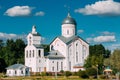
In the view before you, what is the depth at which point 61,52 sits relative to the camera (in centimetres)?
10556

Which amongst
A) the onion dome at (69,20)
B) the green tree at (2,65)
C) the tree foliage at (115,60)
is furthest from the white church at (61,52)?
the tree foliage at (115,60)

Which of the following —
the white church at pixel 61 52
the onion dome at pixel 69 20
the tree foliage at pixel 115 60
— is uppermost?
the onion dome at pixel 69 20

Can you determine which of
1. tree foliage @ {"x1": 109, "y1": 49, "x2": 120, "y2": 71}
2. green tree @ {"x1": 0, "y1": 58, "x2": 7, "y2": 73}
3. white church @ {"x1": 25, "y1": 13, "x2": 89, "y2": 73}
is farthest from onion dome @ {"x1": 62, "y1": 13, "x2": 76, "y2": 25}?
tree foliage @ {"x1": 109, "y1": 49, "x2": 120, "y2": 71}

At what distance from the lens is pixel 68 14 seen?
110 meters

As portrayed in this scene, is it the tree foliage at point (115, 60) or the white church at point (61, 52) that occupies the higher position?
the white church at point (61, 52)

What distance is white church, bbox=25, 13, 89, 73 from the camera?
4050 inches

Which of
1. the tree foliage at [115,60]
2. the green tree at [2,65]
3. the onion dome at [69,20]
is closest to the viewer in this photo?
the tree foliage at [115,60]

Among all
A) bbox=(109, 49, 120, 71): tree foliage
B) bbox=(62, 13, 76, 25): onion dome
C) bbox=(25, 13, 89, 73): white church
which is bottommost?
bbox=(109, 49, 120, 71): tree foliage

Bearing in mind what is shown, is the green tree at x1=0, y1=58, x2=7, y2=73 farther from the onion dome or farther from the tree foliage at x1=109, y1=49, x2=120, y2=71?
the tree foliage at x1=109, y1=49, x2=120, y2=71

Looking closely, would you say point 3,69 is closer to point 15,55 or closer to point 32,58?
point 32,58

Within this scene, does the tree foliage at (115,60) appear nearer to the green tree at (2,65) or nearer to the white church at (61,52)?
the white church at (61,52)

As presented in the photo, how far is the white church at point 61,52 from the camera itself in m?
103

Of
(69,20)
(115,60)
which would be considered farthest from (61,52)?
(115,60)

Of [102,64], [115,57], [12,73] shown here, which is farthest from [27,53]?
[115,57]
